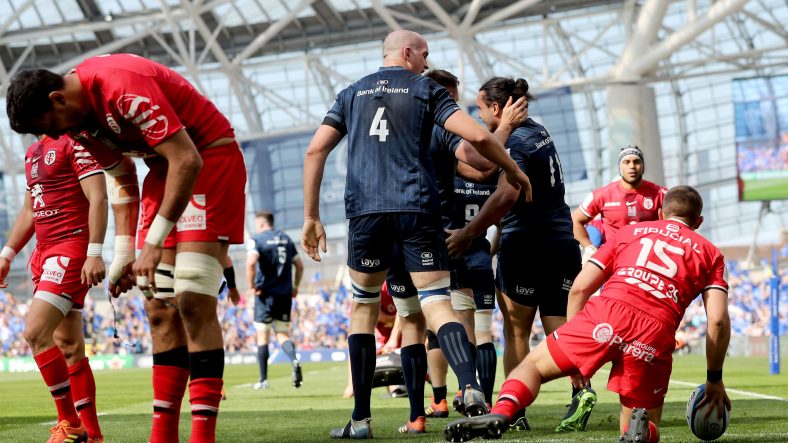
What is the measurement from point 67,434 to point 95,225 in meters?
0.99

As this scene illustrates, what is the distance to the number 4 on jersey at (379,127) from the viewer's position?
5.64 m

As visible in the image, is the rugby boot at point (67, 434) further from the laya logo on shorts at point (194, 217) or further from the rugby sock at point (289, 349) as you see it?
the rugby sock at point (289, 349)

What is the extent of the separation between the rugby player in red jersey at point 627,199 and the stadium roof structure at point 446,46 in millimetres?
12180

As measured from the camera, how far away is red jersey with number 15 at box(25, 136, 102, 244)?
606 cm

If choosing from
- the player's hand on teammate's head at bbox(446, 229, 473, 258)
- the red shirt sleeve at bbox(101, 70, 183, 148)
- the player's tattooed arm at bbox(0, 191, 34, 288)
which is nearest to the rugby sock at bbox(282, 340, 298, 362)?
the player's tattooed arm at bbox(0, 191, 34, 288)

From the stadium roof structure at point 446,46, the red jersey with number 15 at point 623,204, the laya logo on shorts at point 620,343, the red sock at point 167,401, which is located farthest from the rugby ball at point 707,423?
the stadium roof structure at point 446,46

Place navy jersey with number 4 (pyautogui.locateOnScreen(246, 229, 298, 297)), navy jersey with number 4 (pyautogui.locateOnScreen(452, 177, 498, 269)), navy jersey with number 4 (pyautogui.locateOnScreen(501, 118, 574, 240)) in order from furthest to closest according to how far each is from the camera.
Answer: navy jersey with number 4 (pyautogui.locateOnScreen(246, 229, 298, 297)), navy jersey with number 4 (pyautogui.locateOnScreen(452, 177, 498, 269)), navy jersey with number 4 (pyautogui.locateOnScreen(501, 118, 574, 240))

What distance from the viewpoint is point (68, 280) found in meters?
5.89

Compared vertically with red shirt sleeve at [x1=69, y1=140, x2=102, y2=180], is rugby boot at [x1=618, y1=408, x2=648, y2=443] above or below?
below

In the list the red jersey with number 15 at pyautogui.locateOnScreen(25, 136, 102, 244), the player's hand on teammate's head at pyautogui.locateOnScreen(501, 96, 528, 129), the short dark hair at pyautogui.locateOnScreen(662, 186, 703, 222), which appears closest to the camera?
the short dark hair at pyautogui.locateOnScreen(662, 186, 703, 222)

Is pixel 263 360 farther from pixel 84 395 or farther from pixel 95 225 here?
pixel 95 225

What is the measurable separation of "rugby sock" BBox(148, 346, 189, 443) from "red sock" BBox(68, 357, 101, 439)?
1113 millimetres

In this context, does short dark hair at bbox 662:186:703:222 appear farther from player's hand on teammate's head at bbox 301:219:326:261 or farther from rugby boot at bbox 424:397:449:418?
rugby boot at bbox 424:397:449:418

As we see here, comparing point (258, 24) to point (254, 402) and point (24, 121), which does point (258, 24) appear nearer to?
point (254, 402)
